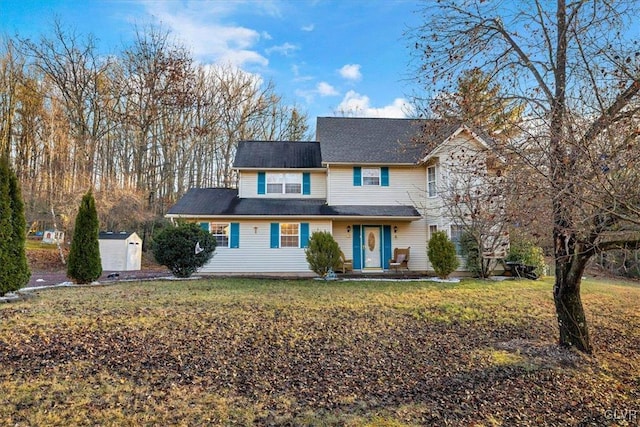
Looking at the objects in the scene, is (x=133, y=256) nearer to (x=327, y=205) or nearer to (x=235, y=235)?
(x=235, y=235)

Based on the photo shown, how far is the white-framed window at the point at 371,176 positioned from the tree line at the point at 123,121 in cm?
1275

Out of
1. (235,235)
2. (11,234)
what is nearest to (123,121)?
(235,235)

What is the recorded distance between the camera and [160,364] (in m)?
4.54

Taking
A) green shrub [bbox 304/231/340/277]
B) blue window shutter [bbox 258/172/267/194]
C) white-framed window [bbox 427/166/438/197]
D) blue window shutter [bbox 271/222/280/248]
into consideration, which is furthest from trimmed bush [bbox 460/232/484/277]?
blue window shutter [bbox 258/172/267/194]

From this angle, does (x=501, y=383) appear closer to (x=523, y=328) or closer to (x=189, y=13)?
(x=523, y=328)

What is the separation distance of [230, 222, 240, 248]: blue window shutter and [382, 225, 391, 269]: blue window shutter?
6.57 m

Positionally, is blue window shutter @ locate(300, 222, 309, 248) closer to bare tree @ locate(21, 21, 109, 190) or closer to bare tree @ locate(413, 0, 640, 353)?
bare tree @ locate(413, 0, 640, 353)

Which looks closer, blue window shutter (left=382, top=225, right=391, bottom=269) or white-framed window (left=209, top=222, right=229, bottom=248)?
white-framed window (left=209, top=222, right=229, bottom=248)

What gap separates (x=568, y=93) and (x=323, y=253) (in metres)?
9.71

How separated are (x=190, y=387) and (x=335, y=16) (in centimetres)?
1127

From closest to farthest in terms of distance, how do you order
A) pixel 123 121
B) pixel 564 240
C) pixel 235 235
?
pixel 564 240, pixel 235 235, pixel 123 121

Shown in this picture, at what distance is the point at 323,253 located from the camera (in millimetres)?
13477

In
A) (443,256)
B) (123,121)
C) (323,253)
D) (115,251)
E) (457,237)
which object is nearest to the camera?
(443,256)

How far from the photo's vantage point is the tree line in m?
20.4
